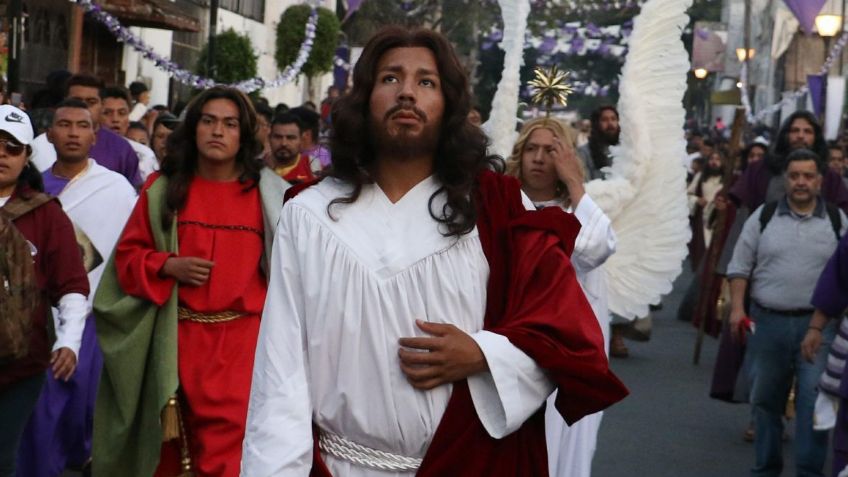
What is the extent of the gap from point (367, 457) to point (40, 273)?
9.93ft

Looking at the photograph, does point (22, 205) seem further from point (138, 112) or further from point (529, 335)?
point (138, 112)

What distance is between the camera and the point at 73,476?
9242 mm

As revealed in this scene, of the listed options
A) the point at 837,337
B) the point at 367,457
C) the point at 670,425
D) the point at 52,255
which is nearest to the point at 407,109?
the point at 367,457

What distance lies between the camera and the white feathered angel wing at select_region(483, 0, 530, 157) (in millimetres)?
7859

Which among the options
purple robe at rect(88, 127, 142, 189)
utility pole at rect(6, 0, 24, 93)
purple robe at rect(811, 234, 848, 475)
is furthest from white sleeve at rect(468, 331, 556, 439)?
utility pole at rect(6, 0, 24, 93)

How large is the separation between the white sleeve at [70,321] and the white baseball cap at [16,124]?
0.66 m

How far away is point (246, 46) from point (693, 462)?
18.8 m

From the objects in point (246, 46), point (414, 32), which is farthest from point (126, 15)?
point (414, 32)

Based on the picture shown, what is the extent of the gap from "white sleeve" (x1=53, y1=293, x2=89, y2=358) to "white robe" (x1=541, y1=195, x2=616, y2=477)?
6.28 ft

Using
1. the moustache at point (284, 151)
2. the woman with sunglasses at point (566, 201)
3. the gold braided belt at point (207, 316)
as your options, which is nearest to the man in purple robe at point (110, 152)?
the moustache at point (284, 151)

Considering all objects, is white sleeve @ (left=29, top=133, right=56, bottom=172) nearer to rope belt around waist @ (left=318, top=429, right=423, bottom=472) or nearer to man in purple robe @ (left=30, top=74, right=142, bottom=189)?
man in purple robe @ (left=30, top=74, right=142, bottom=189)

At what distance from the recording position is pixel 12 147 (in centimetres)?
675

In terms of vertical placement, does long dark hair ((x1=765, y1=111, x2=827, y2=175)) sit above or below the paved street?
above

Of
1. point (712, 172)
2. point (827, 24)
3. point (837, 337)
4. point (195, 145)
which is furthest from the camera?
point (712, 172)
